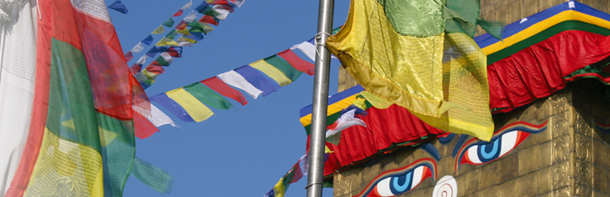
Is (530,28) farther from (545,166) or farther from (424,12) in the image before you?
(424,12)

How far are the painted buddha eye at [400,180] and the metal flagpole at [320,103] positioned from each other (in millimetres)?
9455

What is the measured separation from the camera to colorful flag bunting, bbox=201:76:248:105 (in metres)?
11.1

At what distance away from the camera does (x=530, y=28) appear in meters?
14.8

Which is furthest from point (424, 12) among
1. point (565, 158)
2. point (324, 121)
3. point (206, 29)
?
point (565, 158)

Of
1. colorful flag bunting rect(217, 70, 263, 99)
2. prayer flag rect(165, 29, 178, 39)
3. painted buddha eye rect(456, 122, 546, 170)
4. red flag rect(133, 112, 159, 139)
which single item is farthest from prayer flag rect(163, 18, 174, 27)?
painted buddha eye rect(456, 122, 546, 170)

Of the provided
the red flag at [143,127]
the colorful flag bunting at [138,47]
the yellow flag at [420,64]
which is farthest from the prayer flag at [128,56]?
the yellow flag at [420,64]

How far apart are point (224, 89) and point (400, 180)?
6.97 meters

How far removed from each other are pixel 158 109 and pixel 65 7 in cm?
276

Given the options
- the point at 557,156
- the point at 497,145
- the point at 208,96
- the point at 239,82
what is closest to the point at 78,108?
the point at 208,96

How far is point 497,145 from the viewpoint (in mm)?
15156

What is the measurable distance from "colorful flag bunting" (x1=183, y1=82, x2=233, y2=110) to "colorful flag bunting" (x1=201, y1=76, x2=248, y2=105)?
0.31ft

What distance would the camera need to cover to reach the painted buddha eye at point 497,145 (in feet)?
48.6

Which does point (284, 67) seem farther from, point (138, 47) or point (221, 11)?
point (138, 47)

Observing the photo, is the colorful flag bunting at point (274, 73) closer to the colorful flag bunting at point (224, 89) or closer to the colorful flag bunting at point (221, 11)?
the colorful flag bunting at point (224, 89)
